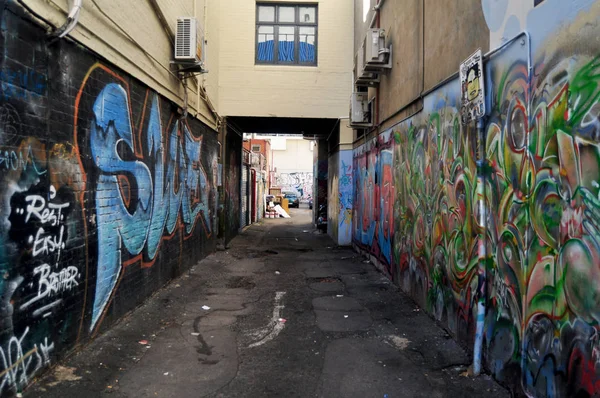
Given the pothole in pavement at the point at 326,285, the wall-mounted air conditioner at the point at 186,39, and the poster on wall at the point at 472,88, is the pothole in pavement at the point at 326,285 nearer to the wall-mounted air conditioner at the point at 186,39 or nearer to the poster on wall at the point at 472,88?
the poster on wall at the point at 472,88

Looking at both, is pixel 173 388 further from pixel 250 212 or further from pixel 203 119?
pixel 250 212

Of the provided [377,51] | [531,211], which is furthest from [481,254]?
[377,51]

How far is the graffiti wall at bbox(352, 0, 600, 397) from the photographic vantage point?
9.61 ft

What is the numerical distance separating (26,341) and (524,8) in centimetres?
501

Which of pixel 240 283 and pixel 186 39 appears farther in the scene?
pixel 240 283

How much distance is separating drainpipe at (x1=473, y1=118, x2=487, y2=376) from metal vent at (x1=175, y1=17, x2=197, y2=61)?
528cm

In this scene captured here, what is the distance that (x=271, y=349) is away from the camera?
5133 millimetres

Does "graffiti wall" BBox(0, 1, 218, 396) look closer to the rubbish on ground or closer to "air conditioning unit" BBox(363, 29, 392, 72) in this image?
"air conditioning unit" BBox(363, 29, 392, 72)

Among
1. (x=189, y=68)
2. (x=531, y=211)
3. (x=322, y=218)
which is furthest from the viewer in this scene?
(x=322, y=218)

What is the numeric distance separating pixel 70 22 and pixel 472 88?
3.93 metres

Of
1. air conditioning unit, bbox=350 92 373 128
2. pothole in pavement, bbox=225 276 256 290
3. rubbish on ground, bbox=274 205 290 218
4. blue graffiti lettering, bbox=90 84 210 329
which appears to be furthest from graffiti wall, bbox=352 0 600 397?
rubbish on ground, bbox=274 205 290 218

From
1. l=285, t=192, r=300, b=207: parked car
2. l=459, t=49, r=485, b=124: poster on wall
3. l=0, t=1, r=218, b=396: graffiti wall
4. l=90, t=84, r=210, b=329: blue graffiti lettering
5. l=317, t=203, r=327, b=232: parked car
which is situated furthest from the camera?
l=285, t=192, r=300, b=207: parked car

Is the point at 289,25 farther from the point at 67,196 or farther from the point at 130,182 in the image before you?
the point at 67,196

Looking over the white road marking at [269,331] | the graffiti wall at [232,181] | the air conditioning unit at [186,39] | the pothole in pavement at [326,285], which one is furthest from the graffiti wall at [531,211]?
the graffiti wall at [232,181]
